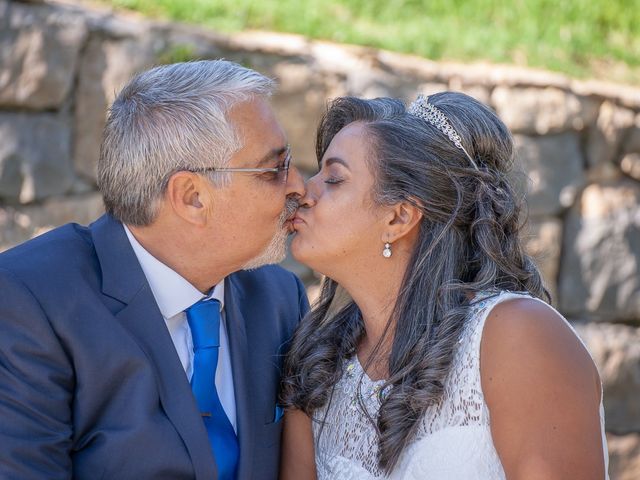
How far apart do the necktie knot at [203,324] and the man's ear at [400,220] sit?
55 cm

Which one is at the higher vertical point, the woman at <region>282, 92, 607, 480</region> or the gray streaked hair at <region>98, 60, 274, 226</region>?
the gray streaked hair at <region>98, 60, 274, 226</region>

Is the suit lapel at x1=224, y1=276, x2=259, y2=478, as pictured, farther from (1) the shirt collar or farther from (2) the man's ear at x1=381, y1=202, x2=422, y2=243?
(2) the man's ear at x1=381, y1=202, x2=422, y2=243

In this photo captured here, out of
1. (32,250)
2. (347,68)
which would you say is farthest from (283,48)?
(32,250)

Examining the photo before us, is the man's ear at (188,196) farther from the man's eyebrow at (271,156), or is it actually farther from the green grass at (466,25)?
the green grass at (466,25)

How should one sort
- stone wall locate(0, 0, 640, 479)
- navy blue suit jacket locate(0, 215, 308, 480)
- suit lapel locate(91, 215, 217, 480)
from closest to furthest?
1. navy blue suit jacket locate(0, 215, 308, 480)
2. suit lapel locate(91, 215, 217, 480)
3. stone wall locate(0, 0, 640, 479)

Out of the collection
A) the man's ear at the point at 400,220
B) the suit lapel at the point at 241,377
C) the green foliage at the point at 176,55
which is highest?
the man's ear at the point at 400,220

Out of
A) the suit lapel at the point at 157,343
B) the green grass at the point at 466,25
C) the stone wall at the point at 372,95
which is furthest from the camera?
the green grass at the point at 466,25

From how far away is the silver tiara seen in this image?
299 cm

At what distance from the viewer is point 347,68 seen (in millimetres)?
5102

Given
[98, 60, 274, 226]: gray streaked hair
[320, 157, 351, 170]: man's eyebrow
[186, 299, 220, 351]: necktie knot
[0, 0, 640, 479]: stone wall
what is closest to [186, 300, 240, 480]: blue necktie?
[186, 299, 220, 351]: necktie knot

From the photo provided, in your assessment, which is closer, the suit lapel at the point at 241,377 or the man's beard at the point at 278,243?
the suit lapel at the point at 241,377

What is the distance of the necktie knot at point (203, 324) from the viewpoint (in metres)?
3.00

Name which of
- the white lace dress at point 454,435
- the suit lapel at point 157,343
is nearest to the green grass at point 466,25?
the suit lapel at point 157,343

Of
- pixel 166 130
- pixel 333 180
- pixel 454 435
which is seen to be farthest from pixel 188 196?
pixel 454 435
